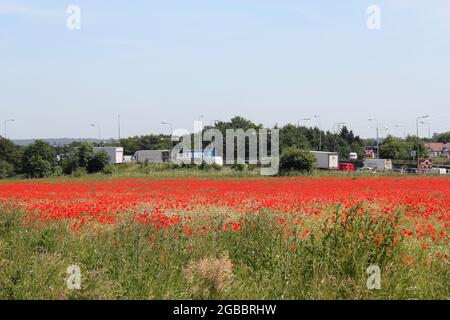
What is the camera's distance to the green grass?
20.2 feet

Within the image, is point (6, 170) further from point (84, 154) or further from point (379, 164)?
point (379, 164)

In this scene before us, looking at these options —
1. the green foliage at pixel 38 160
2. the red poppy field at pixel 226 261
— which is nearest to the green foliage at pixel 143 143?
the green foliage at pixel 38 160

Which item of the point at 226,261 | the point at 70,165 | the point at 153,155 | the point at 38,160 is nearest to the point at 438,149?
the point at 153,155

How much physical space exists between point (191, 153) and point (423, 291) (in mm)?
63635

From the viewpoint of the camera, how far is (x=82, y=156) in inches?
2603

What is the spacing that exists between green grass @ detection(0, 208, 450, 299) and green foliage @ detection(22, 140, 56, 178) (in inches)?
2236

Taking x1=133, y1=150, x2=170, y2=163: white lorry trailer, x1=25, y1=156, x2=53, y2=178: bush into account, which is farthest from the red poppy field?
x1=133, y1=150, x2=170, y2=163: white lorry trailer

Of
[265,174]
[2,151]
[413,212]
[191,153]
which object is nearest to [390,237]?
[413,212]

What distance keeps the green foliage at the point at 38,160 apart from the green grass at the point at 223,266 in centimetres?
5679

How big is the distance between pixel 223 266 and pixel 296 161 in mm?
45768

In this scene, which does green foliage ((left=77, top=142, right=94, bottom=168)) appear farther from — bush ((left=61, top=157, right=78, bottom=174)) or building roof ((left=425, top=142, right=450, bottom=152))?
building roof ((left=425, top=142, right=450, bottom=152))

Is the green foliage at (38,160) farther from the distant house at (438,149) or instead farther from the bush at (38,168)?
the distant house at (438,149)

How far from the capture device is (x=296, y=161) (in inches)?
2028
